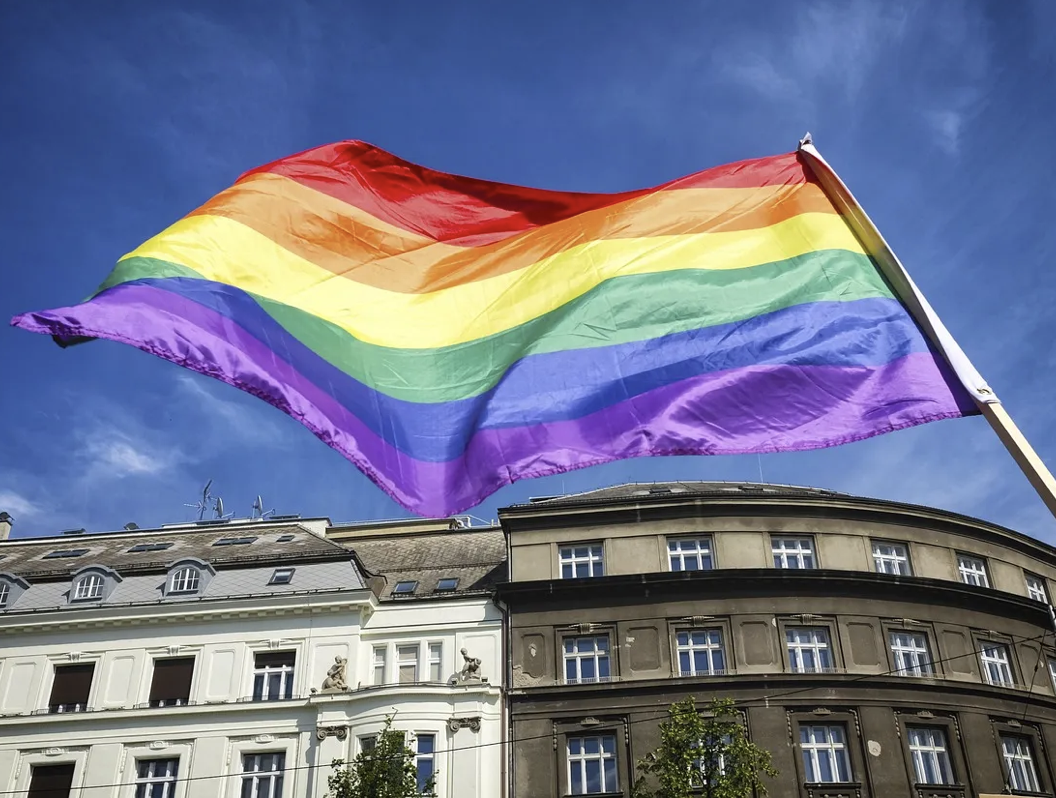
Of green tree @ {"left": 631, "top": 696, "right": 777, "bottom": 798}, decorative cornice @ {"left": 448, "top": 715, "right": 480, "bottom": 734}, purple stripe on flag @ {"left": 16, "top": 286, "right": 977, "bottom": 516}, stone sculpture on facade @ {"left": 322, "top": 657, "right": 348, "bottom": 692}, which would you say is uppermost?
stone sculpture on facade @ {"left": 322, "top": 657, "right": 348, "bottom": 692}

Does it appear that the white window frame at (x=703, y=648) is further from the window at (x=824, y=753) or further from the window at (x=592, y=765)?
the window at (x=592, y=765)

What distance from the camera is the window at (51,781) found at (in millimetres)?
41844

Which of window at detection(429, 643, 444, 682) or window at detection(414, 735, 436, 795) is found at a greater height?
window at detection(429, 643, 444, 682)

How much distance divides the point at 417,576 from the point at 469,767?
9.99 m

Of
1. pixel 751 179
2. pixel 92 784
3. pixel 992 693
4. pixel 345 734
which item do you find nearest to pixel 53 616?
pixel 92 784

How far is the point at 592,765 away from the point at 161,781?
1598cm

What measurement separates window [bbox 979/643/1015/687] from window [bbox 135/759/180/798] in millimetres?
31395

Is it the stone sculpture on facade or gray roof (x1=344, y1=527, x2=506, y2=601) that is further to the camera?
gray roof (x1=344, y1=527, x2=506, y2=601)

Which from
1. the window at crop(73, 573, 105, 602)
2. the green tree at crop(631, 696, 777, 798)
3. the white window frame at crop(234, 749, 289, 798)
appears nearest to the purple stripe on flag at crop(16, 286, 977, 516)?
the green tree at crop(631, 696, 777, 798)

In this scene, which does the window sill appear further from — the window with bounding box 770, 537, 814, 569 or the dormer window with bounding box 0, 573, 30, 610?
the dormer window with bounding box 0, 573, 30, 610

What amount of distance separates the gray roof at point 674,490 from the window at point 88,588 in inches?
714

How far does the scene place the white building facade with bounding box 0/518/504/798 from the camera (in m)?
40.6

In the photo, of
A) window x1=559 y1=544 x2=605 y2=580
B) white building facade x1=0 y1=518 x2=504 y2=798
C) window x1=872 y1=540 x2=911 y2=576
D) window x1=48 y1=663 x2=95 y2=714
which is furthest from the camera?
window x1=872 y1=540 x2=911 y2=576

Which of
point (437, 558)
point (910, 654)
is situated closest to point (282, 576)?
point (437, 558)
